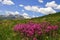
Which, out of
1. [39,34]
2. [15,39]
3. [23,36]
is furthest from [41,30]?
[15,39]

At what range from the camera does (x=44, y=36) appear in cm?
952

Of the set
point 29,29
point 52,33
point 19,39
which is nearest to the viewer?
point 29,29

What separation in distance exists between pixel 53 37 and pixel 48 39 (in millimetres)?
288

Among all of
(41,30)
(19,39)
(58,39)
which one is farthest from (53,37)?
(19,39)

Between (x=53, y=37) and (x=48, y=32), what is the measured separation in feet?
1.08

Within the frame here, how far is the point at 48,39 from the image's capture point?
370 inches

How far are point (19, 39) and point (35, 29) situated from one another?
111 cm

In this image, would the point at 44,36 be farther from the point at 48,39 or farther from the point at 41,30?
the point at 41,30

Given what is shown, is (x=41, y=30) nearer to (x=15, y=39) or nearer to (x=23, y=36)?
(x=23, y=36)

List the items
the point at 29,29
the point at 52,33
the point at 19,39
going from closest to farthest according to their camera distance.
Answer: the point at 29,29
the point at 19,39
the point at 52,33

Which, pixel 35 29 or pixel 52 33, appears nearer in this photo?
pixel 35 29

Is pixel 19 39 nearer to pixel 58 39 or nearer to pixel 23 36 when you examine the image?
pixel 23 36

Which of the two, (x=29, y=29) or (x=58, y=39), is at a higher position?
(x=29, y=29)

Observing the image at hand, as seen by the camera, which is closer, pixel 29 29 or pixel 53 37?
pixel 29 29
